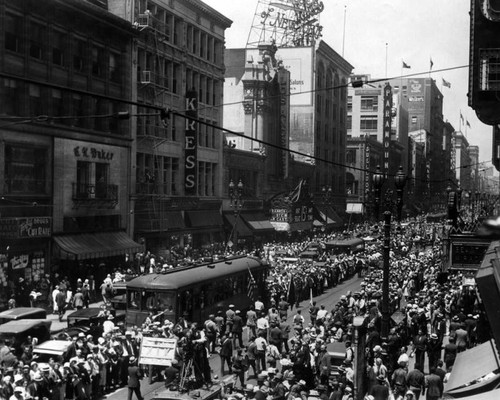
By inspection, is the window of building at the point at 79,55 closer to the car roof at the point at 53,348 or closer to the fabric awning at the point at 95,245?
the fabric awning at the point at 95,245

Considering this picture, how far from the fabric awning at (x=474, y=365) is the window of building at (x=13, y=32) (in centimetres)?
2700

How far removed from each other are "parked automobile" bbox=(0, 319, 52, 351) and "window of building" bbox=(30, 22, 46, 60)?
1854 centimetres

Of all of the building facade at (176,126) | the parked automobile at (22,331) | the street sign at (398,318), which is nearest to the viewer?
the parked automobile at (22,331)

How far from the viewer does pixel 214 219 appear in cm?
5562

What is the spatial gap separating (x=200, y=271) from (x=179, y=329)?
5.82 meters

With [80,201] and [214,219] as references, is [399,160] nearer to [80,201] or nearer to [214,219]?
[214,219]

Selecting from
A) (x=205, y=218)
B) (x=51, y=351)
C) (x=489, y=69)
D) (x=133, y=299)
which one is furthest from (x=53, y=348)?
(x=205, y=218)

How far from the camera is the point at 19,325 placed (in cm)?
2125

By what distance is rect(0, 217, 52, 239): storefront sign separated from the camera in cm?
3262

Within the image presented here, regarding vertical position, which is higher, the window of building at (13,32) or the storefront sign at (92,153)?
the window of building at (13,32)

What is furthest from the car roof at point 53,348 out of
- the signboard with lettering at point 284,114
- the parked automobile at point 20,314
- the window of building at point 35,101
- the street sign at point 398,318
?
the signboard with lettering at point 284,114

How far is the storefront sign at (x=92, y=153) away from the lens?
3872cm

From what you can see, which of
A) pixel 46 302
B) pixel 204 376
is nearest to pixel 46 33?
pixel 46 302

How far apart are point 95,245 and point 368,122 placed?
331 feet
